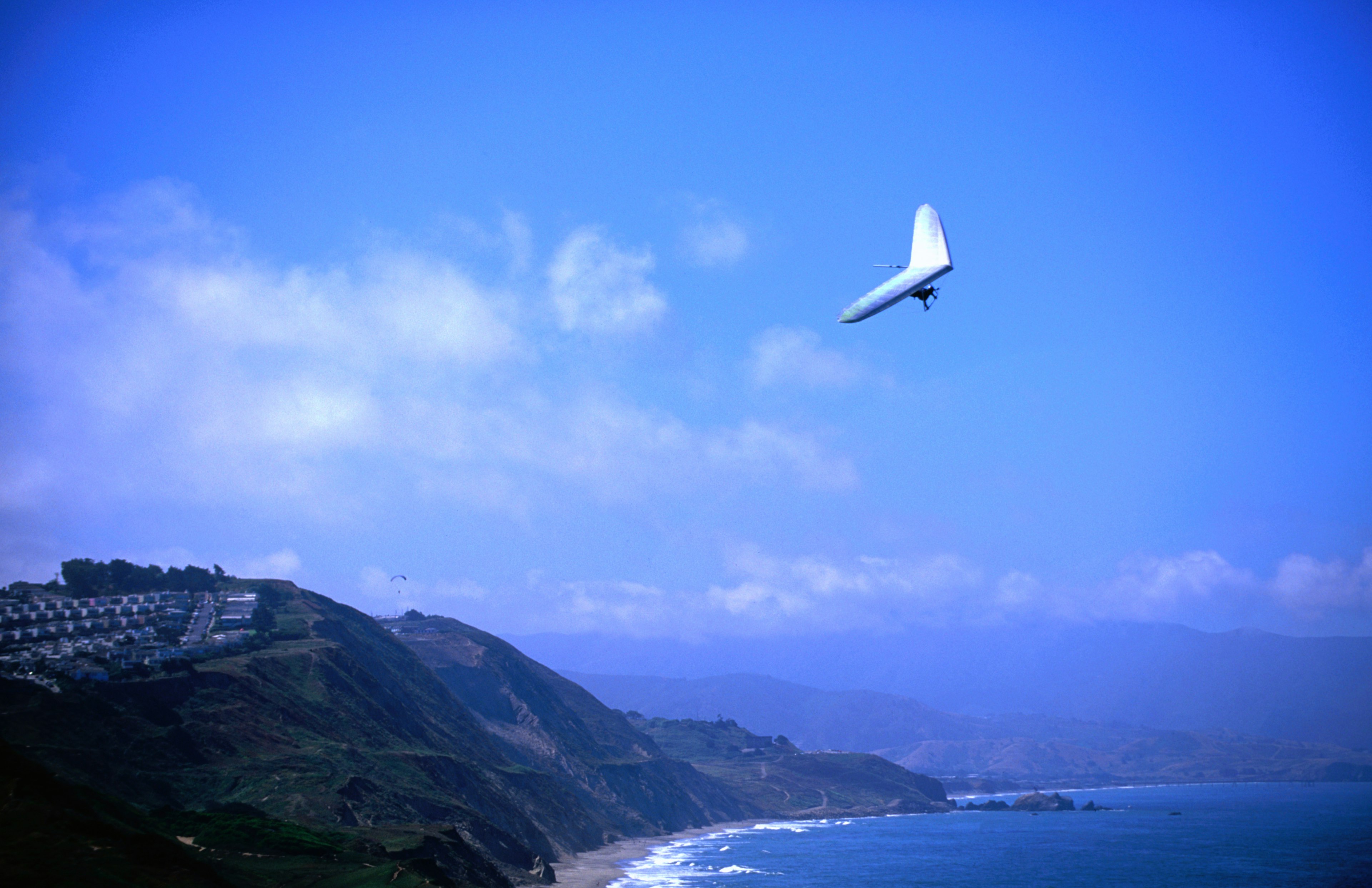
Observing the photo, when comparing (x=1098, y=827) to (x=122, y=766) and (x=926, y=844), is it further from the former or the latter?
(x=122, y=766)

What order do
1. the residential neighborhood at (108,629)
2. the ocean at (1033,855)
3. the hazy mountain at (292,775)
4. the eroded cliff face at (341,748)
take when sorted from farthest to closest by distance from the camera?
the ocean at (1033,855), the residential neighborhood at (108,629), the eroded cliff face at (341,748), the hazy mountain at (292,775)

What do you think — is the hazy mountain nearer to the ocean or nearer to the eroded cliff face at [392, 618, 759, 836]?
the eroded cliff face at [392, 618, 759, 836]

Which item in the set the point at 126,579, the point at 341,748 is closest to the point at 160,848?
the point at 341,748

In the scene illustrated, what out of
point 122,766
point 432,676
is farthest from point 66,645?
point 432,676

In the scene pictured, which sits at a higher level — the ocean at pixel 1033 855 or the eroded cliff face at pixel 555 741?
the eroded cliff face at pixel 555 741

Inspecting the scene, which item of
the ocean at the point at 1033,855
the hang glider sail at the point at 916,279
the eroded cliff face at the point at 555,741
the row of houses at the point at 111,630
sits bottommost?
the ocean at the point at 1033,855

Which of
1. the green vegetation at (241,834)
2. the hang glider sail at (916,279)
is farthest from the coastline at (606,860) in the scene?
the hang glider sail at (916,279)

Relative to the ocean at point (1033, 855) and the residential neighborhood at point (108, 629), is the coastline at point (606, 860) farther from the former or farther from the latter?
the residential neighborhood at point (108, 629)
